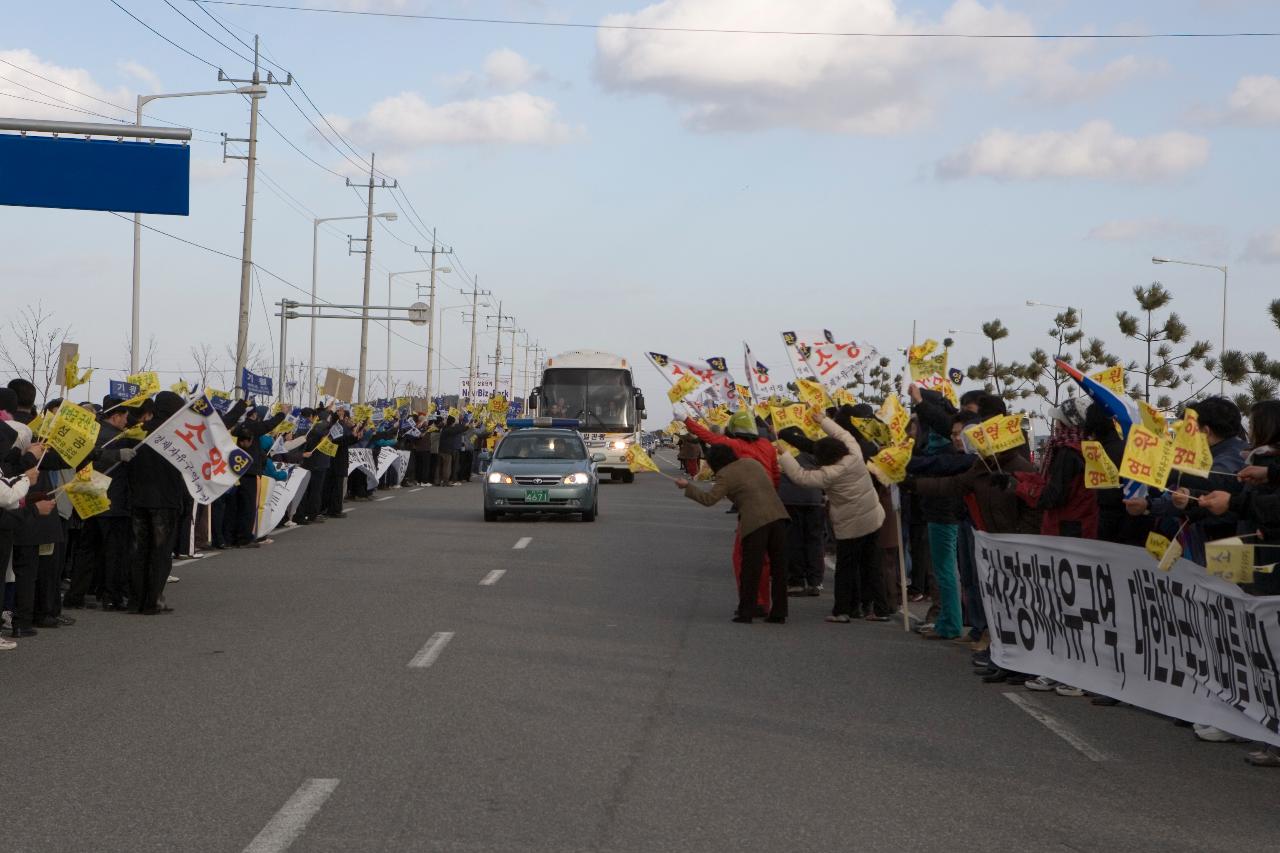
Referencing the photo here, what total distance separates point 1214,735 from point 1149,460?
5.47 ft

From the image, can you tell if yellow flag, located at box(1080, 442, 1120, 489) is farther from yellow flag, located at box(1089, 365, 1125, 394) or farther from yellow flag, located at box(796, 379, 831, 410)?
yellow flag, located at box(796, 379, 831, 410)

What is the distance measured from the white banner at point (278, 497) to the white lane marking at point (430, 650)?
33.5 feet

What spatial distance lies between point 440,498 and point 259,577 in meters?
18.0

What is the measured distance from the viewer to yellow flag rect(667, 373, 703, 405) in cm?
2133

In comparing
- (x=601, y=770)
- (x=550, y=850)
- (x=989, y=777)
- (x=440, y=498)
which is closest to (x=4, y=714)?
(x=601, y=770)

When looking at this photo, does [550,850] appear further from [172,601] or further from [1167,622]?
[172,601]

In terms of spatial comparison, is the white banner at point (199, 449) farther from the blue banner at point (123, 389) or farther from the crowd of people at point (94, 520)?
the blue banner at point (123, 389)

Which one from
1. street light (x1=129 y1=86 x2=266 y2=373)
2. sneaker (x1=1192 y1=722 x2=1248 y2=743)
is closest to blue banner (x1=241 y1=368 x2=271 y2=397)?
street light (x1=129 y1=86 x2=266 y2=373)

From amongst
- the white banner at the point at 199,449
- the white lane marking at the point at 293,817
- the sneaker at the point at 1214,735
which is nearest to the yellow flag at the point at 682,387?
the white banner at the point at 199,449

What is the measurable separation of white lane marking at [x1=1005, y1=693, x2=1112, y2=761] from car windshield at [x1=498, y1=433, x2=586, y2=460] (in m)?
18.0

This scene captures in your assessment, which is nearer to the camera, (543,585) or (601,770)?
(601,770)

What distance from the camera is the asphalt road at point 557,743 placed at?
6461 mm

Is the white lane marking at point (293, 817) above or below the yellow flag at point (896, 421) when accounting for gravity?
below

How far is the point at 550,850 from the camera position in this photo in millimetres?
6082
